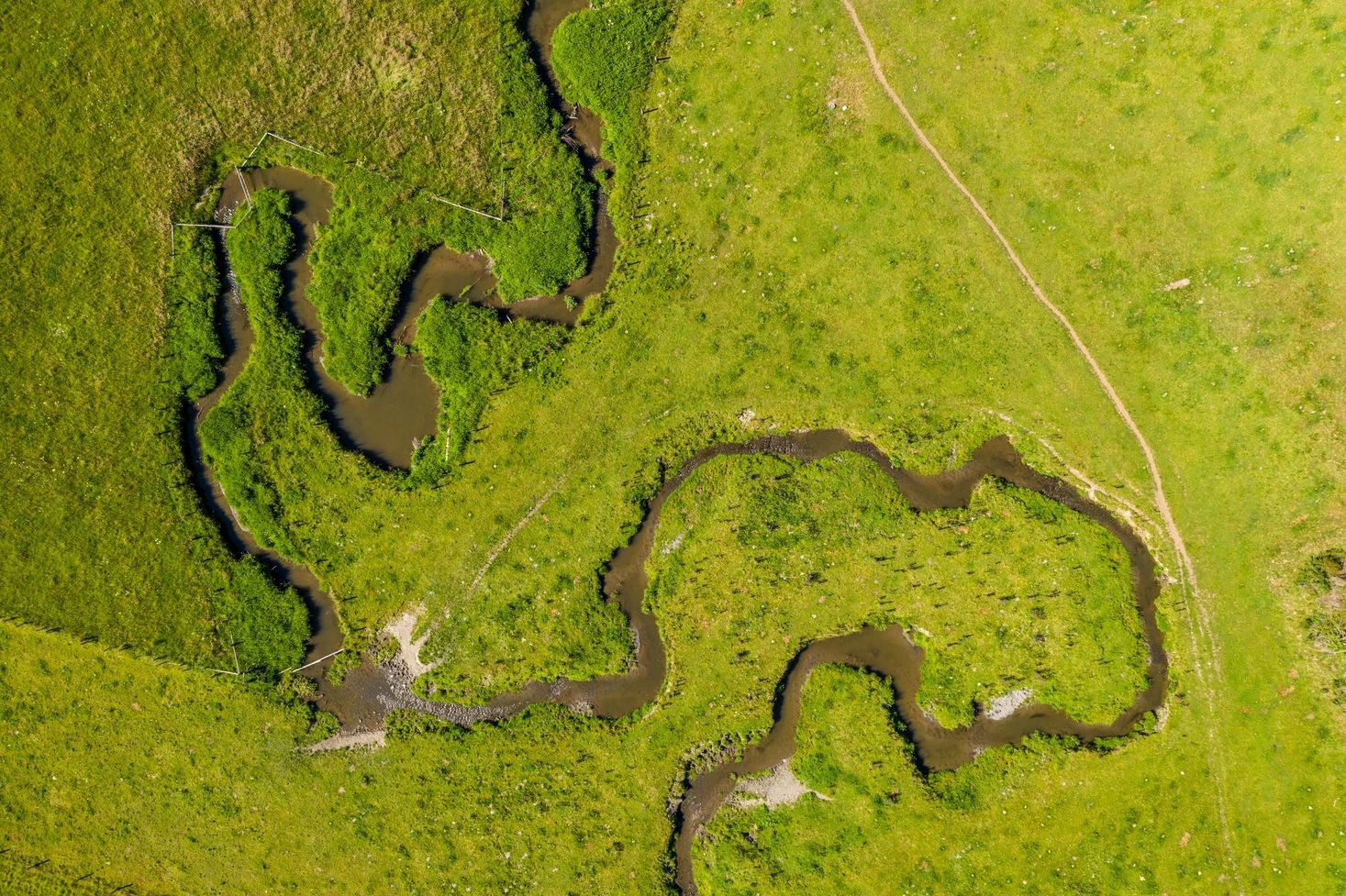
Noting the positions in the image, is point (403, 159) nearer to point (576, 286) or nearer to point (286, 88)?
point (286, 88)

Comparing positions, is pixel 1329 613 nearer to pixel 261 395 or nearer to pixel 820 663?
pixel 820 663

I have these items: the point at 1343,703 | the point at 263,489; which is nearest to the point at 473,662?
the point at 263,489

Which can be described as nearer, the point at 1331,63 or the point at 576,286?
the point at 1331,63

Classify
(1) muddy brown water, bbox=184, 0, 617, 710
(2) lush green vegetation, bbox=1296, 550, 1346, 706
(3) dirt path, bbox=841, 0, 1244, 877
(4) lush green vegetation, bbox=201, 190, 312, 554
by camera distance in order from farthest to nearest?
(1) muddy brown water, bbox=184, 0, 617, 710 → (4) lush green vegetation, bbox=201, 190, 312, 554 → (3) dirt path, bbox=841, 0, 1244, 877 → (2) lush green vegetation, bbox=1296, 550, 1346, 706

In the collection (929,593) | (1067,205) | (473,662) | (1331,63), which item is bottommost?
(473,662)

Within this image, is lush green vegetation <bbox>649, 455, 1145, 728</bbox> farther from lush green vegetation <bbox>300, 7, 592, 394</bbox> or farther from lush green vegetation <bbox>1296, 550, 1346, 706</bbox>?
lush green vegetation <bbox>300, 7, 592, 394</bbox>

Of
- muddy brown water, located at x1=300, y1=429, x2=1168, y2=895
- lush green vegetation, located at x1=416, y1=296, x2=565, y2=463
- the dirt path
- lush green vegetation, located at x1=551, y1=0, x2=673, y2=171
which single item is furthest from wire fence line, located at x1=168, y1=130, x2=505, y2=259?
the dirt path

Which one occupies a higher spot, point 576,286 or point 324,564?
point 576,286
